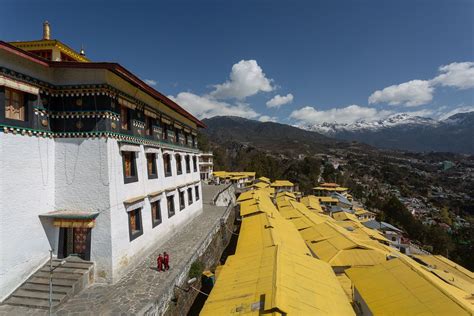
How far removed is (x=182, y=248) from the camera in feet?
41.1

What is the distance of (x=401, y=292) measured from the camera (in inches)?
321

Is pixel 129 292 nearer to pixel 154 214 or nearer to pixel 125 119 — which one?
pixel 154 214

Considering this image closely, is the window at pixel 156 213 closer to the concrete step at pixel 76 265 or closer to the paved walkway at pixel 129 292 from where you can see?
the paved walkway at pixel 129 292

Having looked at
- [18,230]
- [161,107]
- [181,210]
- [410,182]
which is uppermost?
[161,107]

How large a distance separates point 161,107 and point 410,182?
126 metres

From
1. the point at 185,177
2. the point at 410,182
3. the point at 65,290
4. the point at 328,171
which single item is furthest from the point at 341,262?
the point at 410,182

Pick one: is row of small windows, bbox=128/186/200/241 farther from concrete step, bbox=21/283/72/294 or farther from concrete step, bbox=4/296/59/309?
concrete step, bbox=4/296/59/309

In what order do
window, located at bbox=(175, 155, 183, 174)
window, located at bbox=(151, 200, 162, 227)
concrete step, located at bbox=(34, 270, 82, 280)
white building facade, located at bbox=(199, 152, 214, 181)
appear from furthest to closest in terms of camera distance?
white building facade, located at bbox=(199, 152, 214, 181) → window, located at bbox=(175, 155, 183, 174) → window, located at bbox=(151, 200, 162, 227) → concrete step, located at bbox=(34, 270, 82, 280)

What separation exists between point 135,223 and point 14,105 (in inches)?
232

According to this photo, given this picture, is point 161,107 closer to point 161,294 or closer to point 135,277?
point 135,277

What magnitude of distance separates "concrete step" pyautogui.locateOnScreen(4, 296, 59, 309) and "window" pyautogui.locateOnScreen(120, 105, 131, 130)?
6221 millimetres

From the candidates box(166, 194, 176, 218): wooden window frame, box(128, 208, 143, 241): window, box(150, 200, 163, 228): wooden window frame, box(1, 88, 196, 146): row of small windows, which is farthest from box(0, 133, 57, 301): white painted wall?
box(166, 194, 176, 218): wooden window frame

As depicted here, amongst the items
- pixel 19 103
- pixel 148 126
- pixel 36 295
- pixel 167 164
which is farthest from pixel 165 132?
pixel 36 295

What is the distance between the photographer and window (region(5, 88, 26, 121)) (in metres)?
7.87
